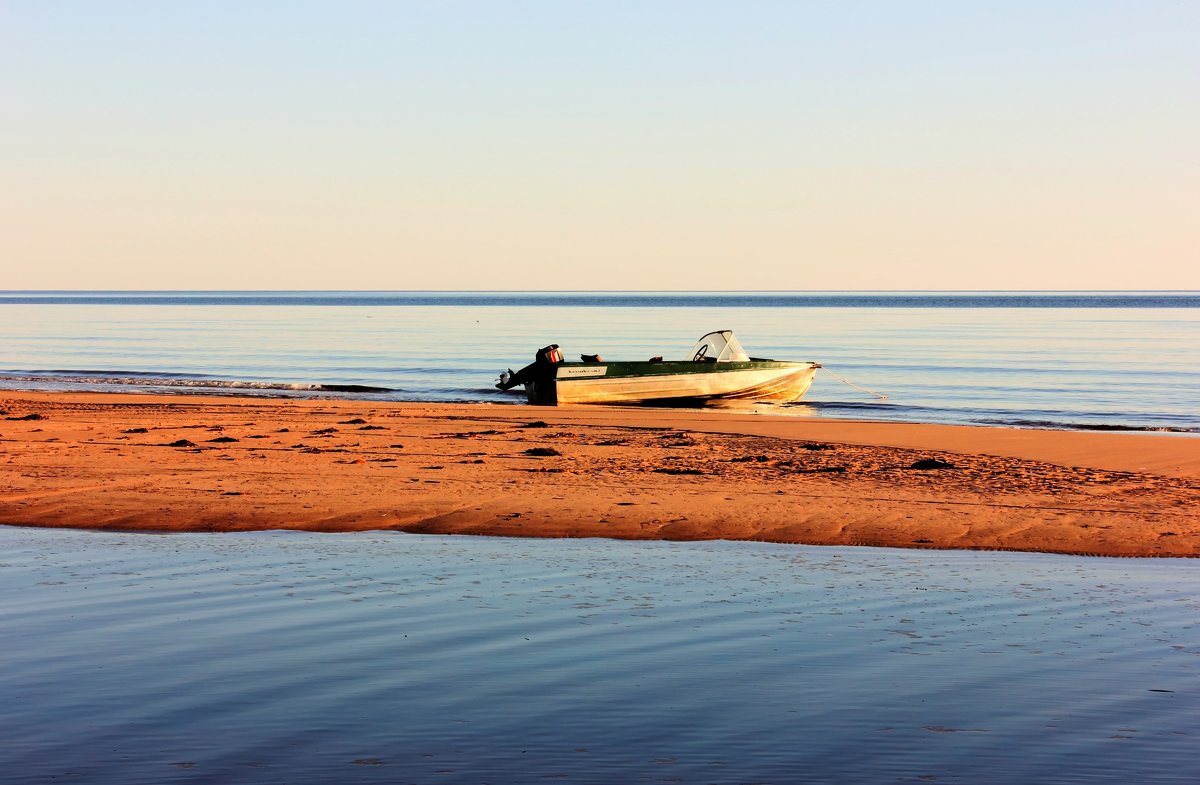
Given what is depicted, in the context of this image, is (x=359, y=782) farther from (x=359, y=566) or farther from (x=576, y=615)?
(x=359, y=566)

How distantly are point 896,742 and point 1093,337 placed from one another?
75.5m

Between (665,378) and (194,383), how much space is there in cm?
1737

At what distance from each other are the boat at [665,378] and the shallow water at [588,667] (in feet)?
71.6

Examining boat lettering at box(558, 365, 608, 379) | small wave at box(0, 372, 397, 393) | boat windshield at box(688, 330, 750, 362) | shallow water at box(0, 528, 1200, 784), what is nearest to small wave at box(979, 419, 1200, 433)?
boat windshield at box(688, 330, 750, 362)

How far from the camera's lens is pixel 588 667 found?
7.50 metres

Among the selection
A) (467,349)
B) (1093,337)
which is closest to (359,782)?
(467,349)

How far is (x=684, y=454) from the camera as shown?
63.3 feet

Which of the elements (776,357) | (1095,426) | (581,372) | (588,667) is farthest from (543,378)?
(776,357)

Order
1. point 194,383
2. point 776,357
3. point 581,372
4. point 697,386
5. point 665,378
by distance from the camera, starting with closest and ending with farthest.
Answer: point 581,372, point 665,378, point 697,386, point 194,383, point 776,357

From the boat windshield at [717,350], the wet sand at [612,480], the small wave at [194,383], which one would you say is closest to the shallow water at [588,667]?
the wet sand at [612,480]

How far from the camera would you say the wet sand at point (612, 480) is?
12.8 meters

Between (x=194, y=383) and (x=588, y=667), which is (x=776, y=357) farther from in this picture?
(x=588, y=667)

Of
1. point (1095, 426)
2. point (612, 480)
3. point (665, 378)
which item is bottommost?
point (1095, 426)

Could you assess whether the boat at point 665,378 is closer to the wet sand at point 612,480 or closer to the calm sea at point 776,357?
the calm sea at point 776,357
